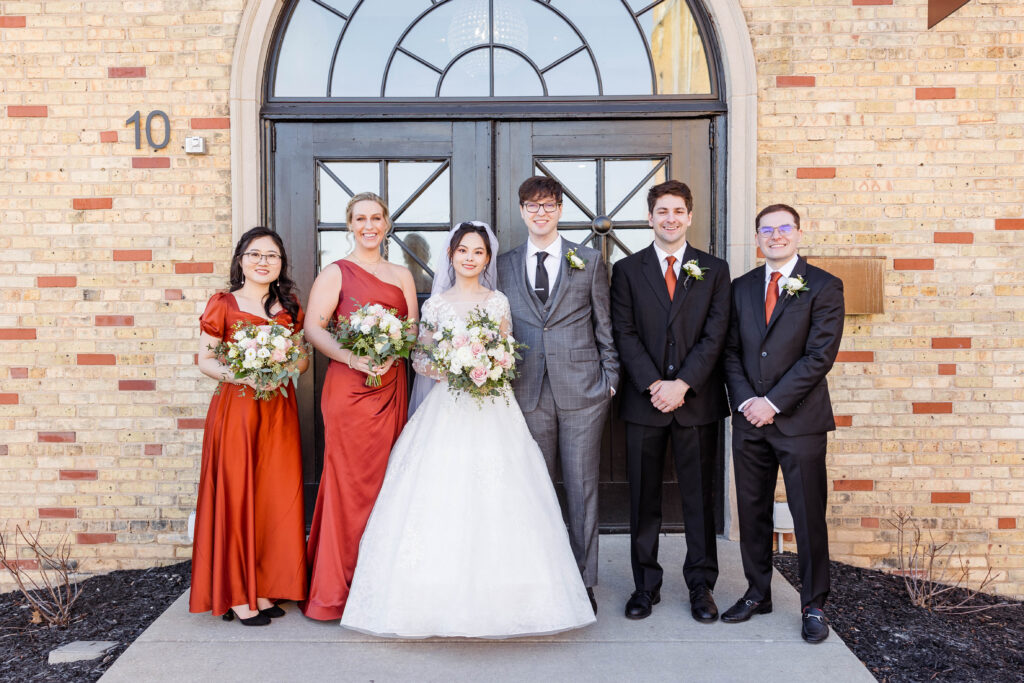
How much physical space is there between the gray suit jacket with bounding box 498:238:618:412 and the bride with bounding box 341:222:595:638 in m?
0.13

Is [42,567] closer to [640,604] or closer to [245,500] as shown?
[245,500]

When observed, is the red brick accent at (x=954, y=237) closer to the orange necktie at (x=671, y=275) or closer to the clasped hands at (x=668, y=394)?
the orange necktie at (x=671, y=275)

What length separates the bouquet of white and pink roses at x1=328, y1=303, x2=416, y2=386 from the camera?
338 cm

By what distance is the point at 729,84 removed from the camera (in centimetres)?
461

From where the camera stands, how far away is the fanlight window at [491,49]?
4.75 meters

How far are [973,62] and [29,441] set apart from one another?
22.0ft

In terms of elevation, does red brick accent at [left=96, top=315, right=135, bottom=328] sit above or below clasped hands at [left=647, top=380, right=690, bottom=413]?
above

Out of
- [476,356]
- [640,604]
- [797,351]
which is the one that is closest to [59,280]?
[476,356]

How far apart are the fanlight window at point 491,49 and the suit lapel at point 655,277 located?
1.70 m

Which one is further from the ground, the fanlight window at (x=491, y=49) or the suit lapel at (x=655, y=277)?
→ the fanlight window at (x=491, y=49)

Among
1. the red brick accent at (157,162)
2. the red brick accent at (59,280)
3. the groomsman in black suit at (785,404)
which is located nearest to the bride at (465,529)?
the groomsman in black suit at (785,404)

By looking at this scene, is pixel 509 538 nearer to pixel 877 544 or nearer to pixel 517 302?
pixel 517 302

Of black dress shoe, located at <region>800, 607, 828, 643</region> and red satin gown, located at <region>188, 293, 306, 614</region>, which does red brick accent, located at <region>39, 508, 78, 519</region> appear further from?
black dress shoe, located at <region>800, 607, 828, 643</region>

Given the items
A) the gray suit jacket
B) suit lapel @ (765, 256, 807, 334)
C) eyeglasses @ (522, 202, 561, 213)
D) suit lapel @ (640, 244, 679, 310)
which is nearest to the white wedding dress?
the gray suit jacket
